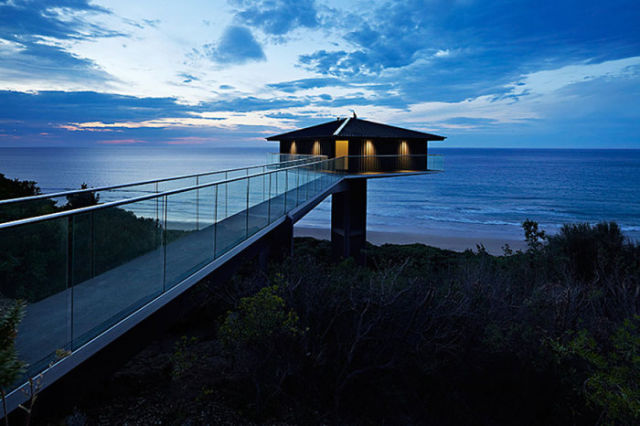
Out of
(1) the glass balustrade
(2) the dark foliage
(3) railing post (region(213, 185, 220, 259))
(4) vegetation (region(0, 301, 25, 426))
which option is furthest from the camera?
(3) railing post (region(213, 185, 220, 259))

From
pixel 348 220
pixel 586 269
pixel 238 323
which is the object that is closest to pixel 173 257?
pixel 238 323

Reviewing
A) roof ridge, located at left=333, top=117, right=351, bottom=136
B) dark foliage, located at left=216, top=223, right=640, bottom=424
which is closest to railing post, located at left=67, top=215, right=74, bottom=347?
dark foliage, located at left=216, top=223, right=640, bottom=424

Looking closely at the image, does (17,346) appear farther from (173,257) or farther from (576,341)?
(576,341)

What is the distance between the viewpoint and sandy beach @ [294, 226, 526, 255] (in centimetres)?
3883

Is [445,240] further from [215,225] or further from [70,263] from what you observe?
[70,263]

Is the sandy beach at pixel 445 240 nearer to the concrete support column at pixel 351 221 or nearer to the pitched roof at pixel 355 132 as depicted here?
the pitched roof at pixel 355 132

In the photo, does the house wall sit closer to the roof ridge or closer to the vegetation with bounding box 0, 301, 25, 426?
the roof ridge

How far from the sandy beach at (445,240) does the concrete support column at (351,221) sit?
13.1 metres

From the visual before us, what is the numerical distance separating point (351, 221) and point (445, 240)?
17.6 meters

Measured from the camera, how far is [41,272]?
3.82 metres

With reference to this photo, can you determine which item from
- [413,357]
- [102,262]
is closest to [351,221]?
[413,357]

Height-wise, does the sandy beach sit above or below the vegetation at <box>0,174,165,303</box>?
below

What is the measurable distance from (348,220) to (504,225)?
29.1 metres

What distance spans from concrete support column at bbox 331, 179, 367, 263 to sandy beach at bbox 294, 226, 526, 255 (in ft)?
43.0
